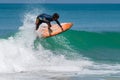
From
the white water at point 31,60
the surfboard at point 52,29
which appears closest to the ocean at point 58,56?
the white water at point 31,60

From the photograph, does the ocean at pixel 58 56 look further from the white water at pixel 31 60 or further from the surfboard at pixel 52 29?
the surfboard at pixel 52 29

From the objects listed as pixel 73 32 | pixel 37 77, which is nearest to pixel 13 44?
pixel 37 77

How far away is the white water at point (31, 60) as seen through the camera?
17.6 m

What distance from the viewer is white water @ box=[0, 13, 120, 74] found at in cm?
1756

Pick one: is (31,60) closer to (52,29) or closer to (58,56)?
(52,29)

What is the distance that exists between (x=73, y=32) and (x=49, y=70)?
10.3m

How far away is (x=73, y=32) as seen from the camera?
90.6ft

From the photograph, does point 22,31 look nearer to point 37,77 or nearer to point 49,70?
point 49,70

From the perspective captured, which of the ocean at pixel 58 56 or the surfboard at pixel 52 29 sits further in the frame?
the surfboard at pixel 52 29

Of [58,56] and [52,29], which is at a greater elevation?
[52,29]

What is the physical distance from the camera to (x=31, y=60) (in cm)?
1984

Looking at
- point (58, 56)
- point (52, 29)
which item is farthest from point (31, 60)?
point (58, 56)

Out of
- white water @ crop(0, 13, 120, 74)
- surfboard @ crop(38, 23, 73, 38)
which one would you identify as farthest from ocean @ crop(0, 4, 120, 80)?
surfboard @ crop(38, 23, 73, 38)

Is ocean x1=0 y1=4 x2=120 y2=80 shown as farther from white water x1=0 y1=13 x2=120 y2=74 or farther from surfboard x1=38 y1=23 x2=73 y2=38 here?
surfboard x1=38 y1=23 x2=73 y2=38
